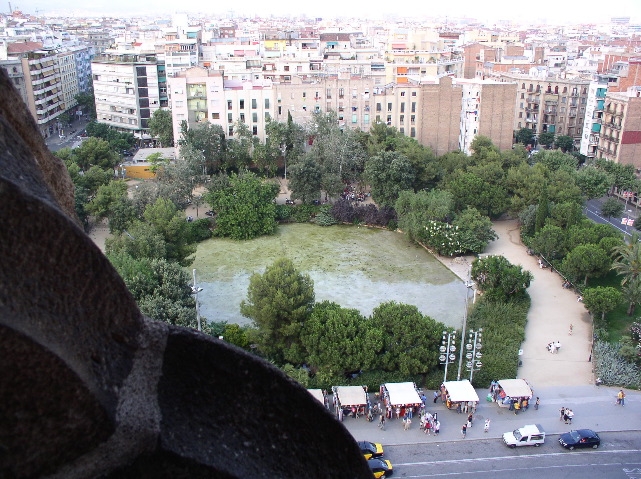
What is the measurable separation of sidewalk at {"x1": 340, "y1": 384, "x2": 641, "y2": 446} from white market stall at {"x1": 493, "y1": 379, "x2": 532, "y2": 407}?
255 mm

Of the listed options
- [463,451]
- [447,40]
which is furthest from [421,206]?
[447,40]

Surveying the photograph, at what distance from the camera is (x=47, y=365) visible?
318 centimetres

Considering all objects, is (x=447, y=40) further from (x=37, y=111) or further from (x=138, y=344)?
(x=138, y=344)

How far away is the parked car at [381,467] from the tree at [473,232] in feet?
55.1

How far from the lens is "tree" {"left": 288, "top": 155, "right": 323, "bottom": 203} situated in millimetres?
37250

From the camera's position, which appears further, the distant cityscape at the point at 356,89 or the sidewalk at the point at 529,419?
the distant cityscape at the point at 356,89

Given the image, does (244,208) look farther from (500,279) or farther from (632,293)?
(632,293)

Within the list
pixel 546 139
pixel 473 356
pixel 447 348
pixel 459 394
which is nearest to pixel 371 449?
pixel 459 394

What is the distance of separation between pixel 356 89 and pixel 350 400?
32.6 meters

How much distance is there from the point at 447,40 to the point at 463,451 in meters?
85.5

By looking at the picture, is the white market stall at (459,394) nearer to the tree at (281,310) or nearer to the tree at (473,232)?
the tree at (281,310)

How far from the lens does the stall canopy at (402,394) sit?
17891mm

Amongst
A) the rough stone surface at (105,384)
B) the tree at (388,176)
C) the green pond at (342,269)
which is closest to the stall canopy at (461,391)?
the green pond at (342,269)

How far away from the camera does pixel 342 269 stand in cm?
2966
